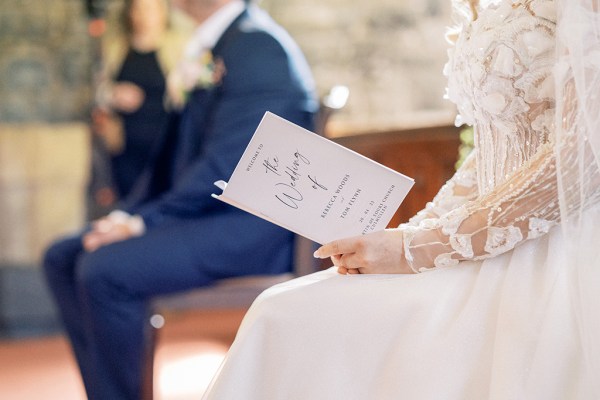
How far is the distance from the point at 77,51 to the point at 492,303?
16.4 feet

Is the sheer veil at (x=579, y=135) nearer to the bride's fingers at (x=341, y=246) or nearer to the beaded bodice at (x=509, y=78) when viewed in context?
the beaded bodice at (x=509, y=78)

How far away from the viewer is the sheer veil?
1.47 m

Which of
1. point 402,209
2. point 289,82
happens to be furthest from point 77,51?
point 289,82

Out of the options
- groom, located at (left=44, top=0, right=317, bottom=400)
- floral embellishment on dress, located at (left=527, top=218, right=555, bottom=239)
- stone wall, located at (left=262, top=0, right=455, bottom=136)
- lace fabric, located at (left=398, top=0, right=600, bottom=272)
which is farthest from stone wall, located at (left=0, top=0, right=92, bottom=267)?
floral embellishment on dress, located at (left=527, top=218, right=555, bottom=239)

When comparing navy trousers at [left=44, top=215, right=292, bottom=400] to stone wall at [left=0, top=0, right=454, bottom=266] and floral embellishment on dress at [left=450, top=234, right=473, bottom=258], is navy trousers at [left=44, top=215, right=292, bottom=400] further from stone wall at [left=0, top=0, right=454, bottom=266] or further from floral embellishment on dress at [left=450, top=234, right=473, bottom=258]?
stone wall at [left=0, top=0, right=454, bottom=266]

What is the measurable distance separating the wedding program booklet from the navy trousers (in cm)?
129

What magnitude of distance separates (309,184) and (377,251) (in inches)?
6.3

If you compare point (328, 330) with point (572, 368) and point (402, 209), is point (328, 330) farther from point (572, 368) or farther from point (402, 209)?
point (402, 209)

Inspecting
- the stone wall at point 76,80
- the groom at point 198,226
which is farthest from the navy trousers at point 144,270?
the stone wall at point 76,80

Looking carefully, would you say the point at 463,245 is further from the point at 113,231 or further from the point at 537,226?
the point at 113,231

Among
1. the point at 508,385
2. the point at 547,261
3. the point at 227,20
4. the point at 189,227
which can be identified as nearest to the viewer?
the point at 508,385

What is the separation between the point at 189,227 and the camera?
2.94m

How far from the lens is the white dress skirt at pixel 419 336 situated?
144 centimetres

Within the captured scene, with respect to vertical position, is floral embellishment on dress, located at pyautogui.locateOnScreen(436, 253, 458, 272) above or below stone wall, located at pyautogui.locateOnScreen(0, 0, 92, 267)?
below
